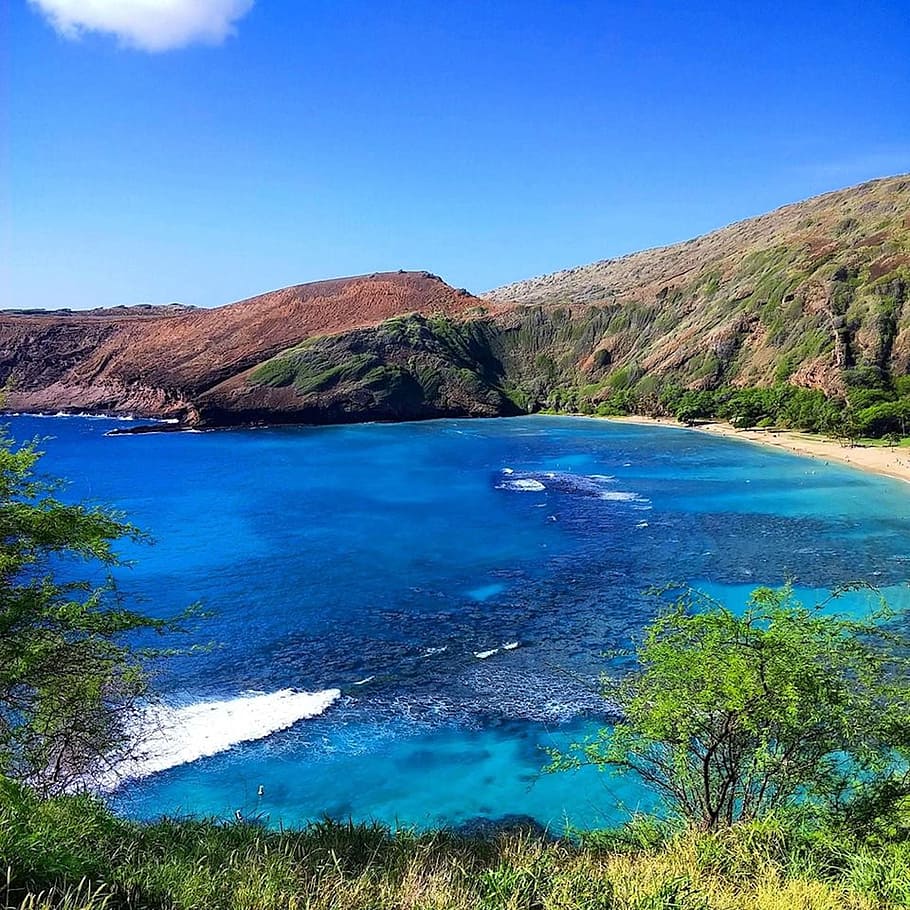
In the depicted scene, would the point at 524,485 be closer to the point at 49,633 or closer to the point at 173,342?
the point at 49,633

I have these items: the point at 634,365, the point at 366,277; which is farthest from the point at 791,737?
the point at 366,277

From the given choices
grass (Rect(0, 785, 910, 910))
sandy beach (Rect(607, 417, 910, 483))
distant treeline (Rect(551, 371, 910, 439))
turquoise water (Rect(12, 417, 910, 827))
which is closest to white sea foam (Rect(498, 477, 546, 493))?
turquoise water (Rect(12, 417, 910, 827))

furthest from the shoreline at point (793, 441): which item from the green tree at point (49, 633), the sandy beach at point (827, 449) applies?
the green tree at point (49, 633)

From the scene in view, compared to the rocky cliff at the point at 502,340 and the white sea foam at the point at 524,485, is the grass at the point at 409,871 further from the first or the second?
the rocky cliff at the point at 502,340

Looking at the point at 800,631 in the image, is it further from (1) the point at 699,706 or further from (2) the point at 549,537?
(2) the point at 549,537

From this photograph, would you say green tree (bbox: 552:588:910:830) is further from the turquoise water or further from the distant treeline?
the distant treeline

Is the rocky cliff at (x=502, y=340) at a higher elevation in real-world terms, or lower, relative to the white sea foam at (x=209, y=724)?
higher
